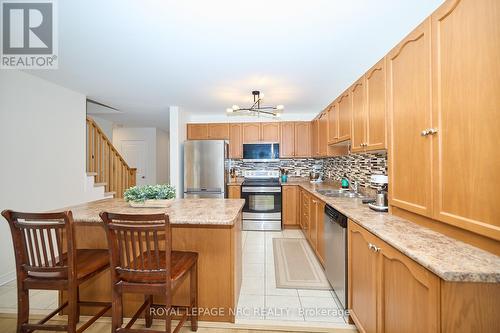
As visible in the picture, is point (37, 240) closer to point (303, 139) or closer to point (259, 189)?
point (259, 189)

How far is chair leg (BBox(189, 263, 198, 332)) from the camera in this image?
5.48 feet

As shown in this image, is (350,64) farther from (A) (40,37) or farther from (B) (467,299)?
(A) (40,37)

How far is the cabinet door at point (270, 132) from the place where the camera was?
187 inches

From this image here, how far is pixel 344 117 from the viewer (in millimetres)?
2824

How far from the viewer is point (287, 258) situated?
3.02 meters

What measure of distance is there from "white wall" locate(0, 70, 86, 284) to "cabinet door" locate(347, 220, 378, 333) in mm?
3575

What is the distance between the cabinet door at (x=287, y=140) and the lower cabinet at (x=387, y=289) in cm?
304

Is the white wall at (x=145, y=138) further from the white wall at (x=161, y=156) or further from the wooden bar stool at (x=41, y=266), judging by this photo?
the wooden bar stool at (x=41, y=266)

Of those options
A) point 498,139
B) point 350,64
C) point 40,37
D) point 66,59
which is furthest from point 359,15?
point 66,59

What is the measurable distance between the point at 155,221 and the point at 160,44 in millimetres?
1658

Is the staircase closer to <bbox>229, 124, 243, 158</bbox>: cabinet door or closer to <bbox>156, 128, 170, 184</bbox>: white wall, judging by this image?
<bbox>156, 128, 170, 184</bbox>: white wall

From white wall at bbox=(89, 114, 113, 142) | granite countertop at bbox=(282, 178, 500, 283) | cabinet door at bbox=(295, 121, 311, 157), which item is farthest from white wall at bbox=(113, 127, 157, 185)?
granite countertop at bbox=(282, 178, 500, 283)

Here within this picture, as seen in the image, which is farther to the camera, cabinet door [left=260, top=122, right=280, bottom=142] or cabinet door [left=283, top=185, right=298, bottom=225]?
cabinet door [left=260, top=122, right=280, bottom=142]

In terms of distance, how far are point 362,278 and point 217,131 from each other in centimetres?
390
